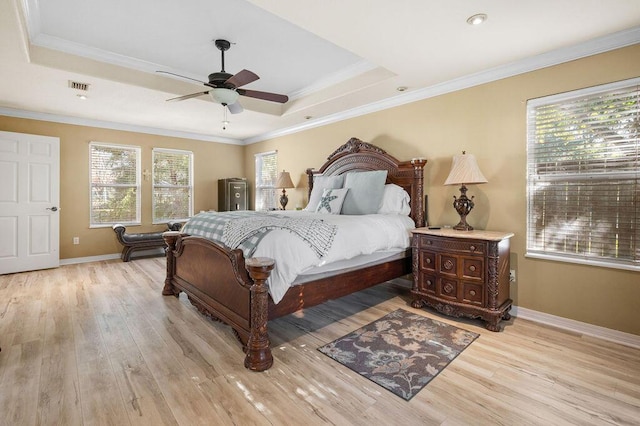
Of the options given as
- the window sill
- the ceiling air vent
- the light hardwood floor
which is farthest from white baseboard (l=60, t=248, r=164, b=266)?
the window sill

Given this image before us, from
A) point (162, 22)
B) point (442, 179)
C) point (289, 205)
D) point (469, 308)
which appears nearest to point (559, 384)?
point (469, 308)

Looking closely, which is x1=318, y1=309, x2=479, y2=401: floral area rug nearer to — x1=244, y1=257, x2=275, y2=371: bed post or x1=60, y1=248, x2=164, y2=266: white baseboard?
x1=244, y1=257, x2=275, y2=371: bed post

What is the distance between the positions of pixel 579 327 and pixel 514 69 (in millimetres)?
2446

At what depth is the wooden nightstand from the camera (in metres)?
2.66

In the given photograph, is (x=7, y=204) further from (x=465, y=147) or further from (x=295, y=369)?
(x=465, y=147)

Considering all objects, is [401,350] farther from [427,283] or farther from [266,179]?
[266,179]

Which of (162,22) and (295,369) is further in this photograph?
(162,22)

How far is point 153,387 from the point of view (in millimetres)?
1860

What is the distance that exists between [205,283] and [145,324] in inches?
25.0

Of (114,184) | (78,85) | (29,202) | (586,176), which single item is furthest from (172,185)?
(586,176)

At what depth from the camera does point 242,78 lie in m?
2.96

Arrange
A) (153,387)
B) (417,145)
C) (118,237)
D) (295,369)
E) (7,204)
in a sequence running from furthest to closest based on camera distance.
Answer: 1. (118,237)
2. (7,204)
3. (417,145)
4. (295,369)
5. (153,387)

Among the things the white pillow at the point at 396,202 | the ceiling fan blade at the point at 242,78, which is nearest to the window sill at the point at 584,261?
the white pillow at the point at 396,202

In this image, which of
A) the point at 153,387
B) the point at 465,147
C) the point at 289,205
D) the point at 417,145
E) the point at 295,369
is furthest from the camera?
the point at 289,205
